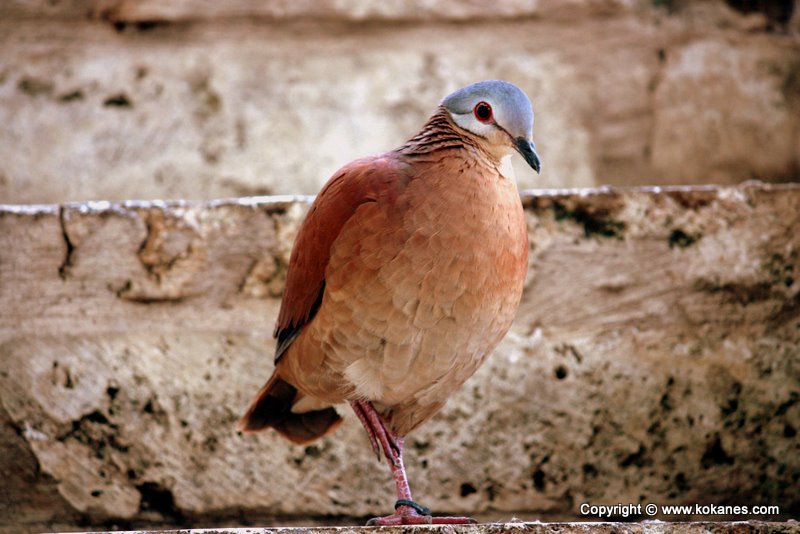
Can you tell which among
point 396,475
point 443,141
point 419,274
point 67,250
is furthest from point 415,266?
point 67,250

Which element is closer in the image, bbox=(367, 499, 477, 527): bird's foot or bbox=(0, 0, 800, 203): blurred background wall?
bbox=(367, 499, 477, 527): bird's foot

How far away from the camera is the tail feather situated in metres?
2.46

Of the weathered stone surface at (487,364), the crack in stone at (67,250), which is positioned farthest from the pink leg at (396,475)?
the crack in stone at (67,250)

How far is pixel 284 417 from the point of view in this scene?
98.1 inches

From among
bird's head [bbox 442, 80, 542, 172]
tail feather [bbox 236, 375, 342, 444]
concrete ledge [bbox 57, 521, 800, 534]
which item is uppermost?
bird's head [bbox 442, 80, 542, 172]

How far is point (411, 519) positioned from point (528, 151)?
81 centimetres

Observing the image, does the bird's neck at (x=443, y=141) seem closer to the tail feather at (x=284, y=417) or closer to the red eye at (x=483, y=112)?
the red eye at (x=483, y=112)

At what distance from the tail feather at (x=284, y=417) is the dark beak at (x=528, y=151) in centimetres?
85

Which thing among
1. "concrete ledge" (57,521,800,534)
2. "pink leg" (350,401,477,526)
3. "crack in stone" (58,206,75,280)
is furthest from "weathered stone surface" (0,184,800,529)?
"concrete ledge" (57,521,800,534)

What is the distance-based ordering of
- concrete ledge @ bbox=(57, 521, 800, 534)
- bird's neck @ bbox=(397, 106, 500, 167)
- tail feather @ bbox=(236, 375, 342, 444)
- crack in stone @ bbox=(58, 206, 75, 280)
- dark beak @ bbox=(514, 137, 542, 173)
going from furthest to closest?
crack in stone @ bbox=(58, 206, 75, 280) → tail feather @ bbox=(236, 375, 342, 444) → bird's neck @ bbox=(397, 106, 500, 167) → dark beak @ bbox=(514, 137, 542, 173) → concrete ledge @ bbox=(57, 521, 800, 534)

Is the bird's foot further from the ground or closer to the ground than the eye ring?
closer to the ground

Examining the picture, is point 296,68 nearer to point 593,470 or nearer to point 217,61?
point 217,61

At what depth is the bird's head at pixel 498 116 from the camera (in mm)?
2082

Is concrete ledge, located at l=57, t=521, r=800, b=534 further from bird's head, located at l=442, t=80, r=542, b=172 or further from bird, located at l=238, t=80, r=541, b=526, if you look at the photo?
bird's head, located at l=442, t=80, r=542, b=172
